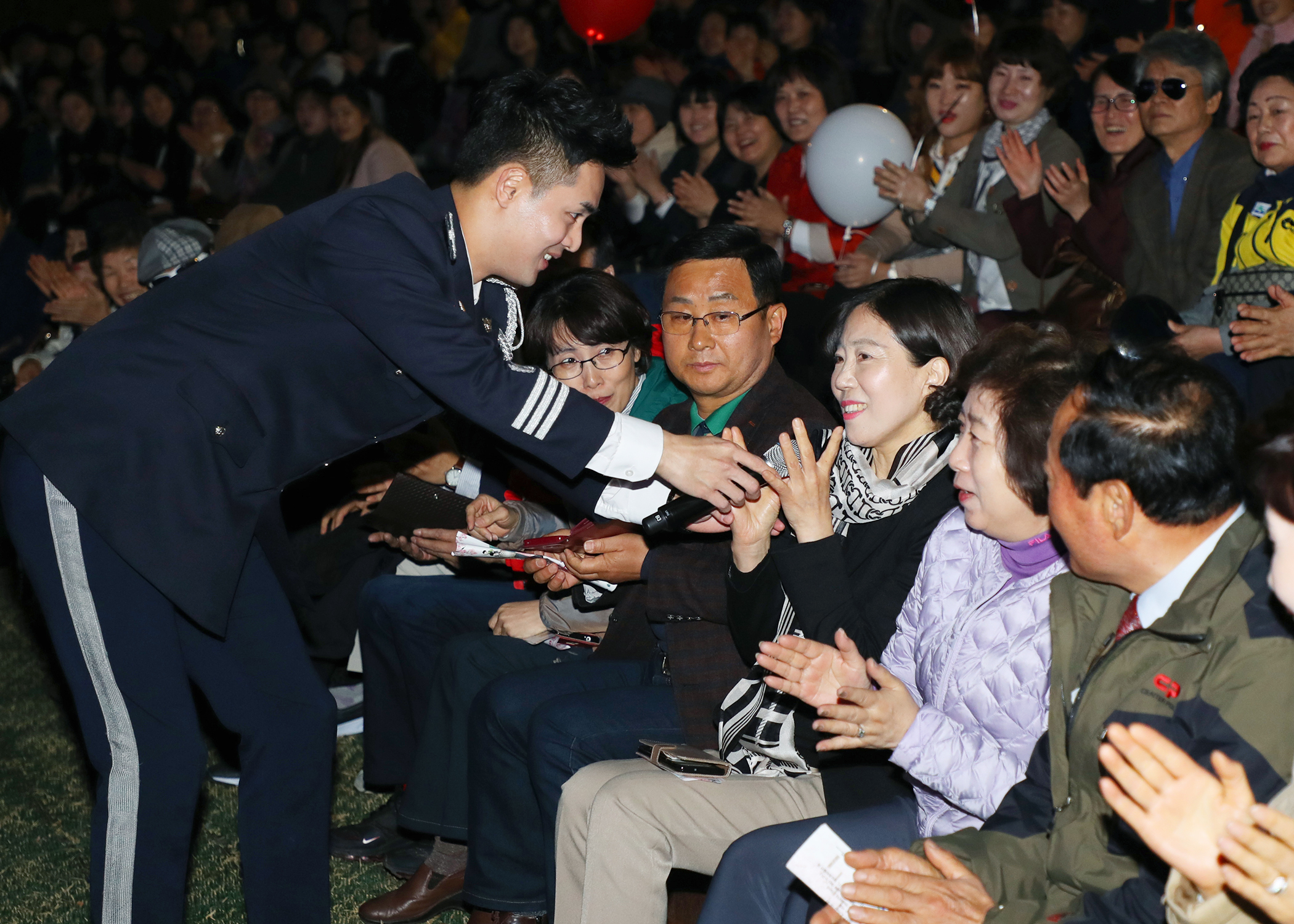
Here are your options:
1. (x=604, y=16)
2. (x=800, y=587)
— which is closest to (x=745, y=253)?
(x=800, y=587)

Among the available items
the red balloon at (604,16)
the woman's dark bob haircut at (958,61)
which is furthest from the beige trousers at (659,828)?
the red balloon at (604,16)

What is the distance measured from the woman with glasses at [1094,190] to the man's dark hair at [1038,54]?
161 mm

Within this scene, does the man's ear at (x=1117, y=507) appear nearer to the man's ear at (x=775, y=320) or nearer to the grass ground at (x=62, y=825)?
the man's ear at (x=775, y=320)

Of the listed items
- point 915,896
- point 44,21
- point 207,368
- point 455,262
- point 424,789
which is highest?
point 44,21

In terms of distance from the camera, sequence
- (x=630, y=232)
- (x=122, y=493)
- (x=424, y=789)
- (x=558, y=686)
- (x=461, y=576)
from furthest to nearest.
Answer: (x=630, y=232) < (x=461, y=576) < (x=424, y=789) < (x=558, y=686) < (x=122, y=493)

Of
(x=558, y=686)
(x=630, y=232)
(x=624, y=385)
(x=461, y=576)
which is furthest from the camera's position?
(x=630, y=232)

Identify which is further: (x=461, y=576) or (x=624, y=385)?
(x=461, y=576)

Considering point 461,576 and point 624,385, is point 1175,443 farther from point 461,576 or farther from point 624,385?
point 461,576

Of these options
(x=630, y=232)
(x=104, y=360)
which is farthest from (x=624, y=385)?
(x=630, y=232)

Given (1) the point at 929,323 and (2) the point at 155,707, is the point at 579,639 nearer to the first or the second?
(2) the point at 155,707

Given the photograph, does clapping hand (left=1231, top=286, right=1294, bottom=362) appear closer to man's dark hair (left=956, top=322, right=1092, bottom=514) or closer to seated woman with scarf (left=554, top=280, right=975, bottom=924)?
seated woman with scarf (left=554, top=280, right=975, bottom=924)

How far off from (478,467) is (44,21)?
11.2 metres

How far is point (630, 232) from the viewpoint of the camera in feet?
17.6

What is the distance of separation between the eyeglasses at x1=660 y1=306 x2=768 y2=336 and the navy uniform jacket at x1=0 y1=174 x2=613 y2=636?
62cm
